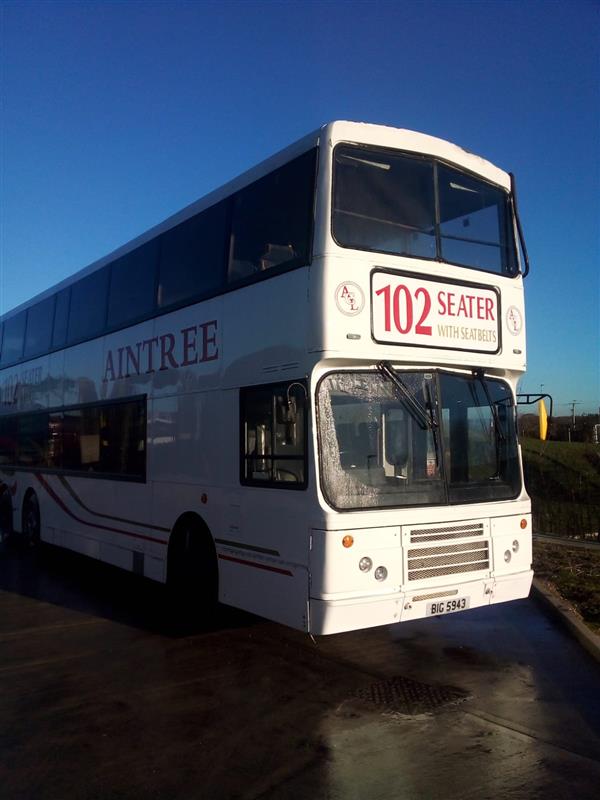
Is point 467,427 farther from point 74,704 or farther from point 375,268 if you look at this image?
point 74,704

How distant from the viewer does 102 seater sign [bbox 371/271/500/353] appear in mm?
6207

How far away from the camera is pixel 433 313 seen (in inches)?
255

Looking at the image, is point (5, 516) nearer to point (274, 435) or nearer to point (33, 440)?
point (33, 440)

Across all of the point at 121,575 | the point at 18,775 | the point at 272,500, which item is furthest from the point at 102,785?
the point at 121,575

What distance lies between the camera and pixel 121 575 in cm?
Answer: 1143

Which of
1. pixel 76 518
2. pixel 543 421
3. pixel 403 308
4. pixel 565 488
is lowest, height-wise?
pixel 76 518

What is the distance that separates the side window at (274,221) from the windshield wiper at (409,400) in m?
1.16

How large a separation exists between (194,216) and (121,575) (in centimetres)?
606

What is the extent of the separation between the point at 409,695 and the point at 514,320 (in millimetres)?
3685

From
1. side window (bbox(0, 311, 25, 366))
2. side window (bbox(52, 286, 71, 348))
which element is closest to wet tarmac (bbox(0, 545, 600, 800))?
side window (bbox(52, 286, 71, 348))

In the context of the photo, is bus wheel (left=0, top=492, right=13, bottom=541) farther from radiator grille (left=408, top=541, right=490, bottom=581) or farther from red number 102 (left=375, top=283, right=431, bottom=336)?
red number 102 (left=375, top=283, right=431, bottom=336)

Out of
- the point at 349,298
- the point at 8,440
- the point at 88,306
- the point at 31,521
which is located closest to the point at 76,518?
the point at 31,521

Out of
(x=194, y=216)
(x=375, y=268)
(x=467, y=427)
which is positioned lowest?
(x=467, y=427)

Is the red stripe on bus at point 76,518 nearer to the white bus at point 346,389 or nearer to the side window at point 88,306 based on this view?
the white bus at point 346,389
